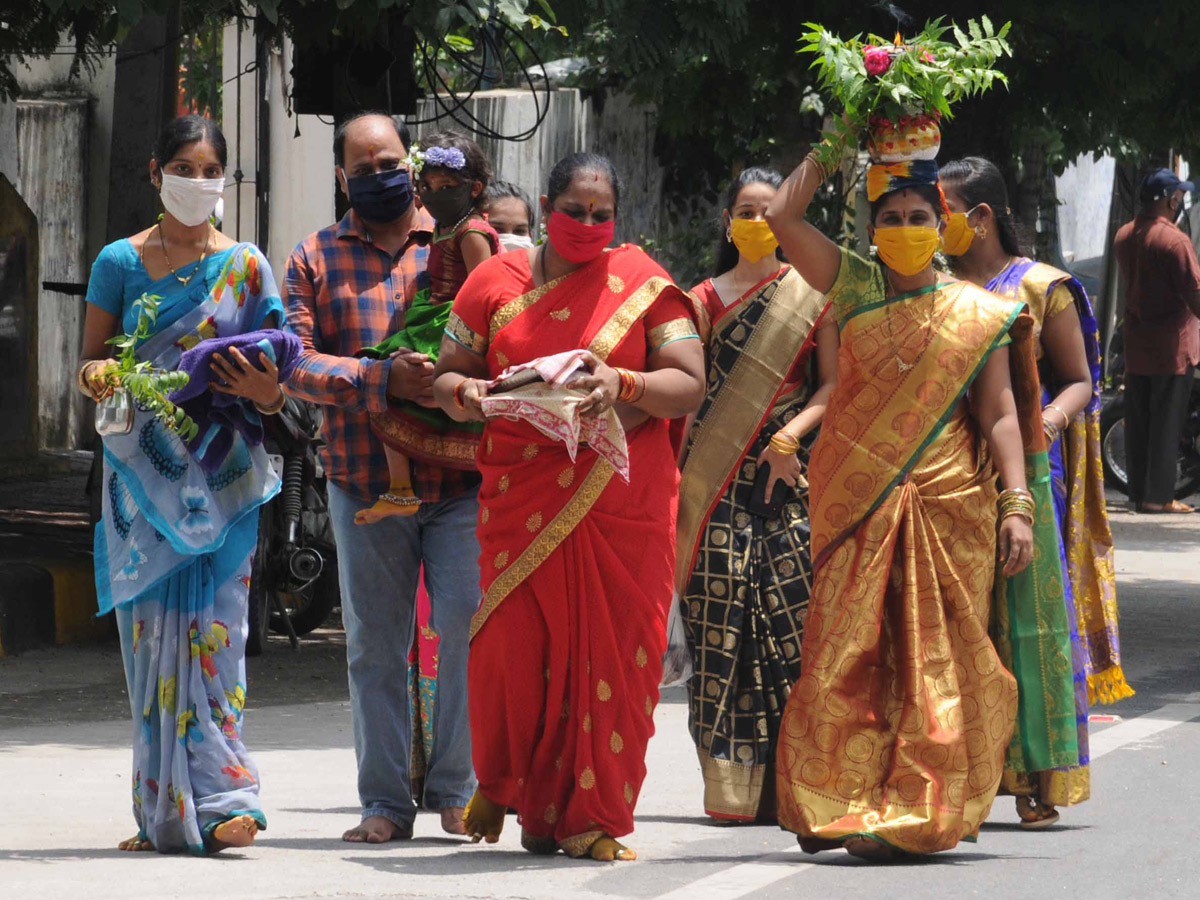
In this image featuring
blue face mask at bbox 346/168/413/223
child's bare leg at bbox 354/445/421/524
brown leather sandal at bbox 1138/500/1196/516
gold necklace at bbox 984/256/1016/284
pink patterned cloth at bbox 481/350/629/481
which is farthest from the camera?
brown leather sandal at bbox 1138/500/1196/516

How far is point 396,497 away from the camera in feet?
19.4

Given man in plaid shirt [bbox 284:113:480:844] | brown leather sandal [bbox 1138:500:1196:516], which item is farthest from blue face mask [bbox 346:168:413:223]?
brown leather sandal [bbox 1138:500:1196:516]

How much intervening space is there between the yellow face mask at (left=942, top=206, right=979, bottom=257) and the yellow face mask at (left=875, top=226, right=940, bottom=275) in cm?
79

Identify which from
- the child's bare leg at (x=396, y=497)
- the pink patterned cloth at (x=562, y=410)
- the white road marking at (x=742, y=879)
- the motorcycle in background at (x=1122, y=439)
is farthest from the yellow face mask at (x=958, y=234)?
the motorcycle in background at (x=1122, y=439)

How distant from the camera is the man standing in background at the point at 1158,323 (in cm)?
1569

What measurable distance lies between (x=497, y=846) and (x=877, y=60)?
240 centimetres

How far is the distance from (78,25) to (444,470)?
15.9 ft

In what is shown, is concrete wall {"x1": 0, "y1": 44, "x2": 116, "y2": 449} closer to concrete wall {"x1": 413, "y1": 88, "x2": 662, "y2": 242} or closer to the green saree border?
concrete wall {"x1": 413, "y1": 88, "x2": 662, "y2": 242}

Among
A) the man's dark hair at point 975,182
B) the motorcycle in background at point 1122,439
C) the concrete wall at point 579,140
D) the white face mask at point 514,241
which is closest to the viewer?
the man's dark hair at point 975,182

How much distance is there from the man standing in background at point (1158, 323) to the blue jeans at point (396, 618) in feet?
34.5

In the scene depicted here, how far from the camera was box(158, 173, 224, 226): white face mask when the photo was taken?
5.71 meters

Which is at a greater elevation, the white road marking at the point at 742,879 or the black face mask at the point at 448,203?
the black face mask at the point at 448,203

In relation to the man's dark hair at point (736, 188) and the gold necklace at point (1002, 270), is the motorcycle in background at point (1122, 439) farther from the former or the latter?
the man's dark hair at point (736, 188)

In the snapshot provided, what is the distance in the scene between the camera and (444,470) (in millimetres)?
6000
